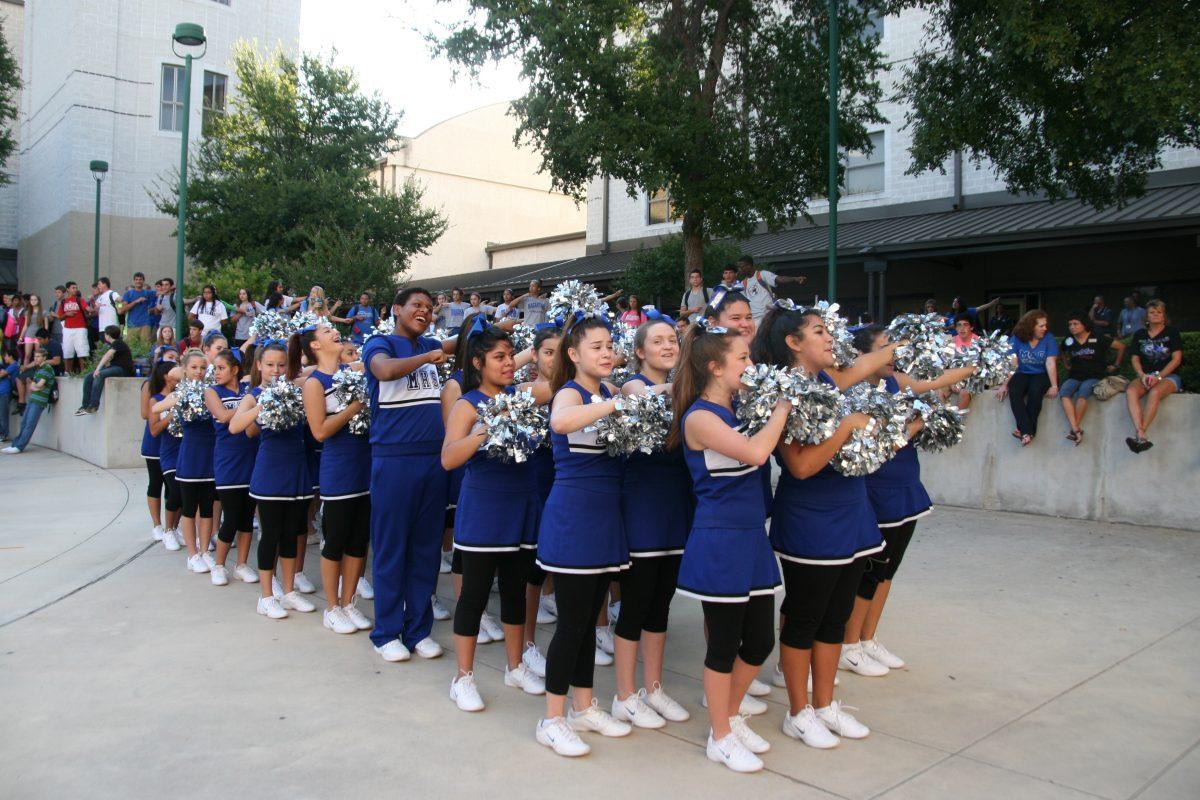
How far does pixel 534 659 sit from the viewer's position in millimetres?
5004

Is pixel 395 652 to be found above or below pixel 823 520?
below

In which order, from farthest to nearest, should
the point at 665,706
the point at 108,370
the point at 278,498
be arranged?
the point at 108,370, the point at 278,498, the point at 665,706

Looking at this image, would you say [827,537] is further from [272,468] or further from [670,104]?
[670,104]

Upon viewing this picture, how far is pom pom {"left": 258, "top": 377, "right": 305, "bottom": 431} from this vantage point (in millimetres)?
5945

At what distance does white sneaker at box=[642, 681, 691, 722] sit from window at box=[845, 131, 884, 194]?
761 inches

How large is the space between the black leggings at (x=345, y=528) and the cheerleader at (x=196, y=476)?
79.0 inches

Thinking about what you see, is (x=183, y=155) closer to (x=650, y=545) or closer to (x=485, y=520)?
(x=485, y=520)

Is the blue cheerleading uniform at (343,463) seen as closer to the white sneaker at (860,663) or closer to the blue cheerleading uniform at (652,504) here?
the blue cheerleading uniform at (652,504)

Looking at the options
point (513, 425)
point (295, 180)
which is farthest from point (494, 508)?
point (295, 180)

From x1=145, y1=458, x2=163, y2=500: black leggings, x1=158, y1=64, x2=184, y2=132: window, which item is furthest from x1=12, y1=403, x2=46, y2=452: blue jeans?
x1=158, y1=64, x2=184, y2=132: window

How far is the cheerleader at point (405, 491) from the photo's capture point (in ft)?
17.0

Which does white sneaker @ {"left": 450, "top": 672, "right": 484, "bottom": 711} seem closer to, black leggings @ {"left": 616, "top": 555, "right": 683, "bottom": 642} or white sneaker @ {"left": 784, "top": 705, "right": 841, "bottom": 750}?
black leggings @ {"left": 616, "top": 555, "right": 683, "bottom": 642}

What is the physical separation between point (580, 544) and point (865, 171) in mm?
19962

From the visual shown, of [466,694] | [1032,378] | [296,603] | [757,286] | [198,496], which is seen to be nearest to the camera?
[466,694]
